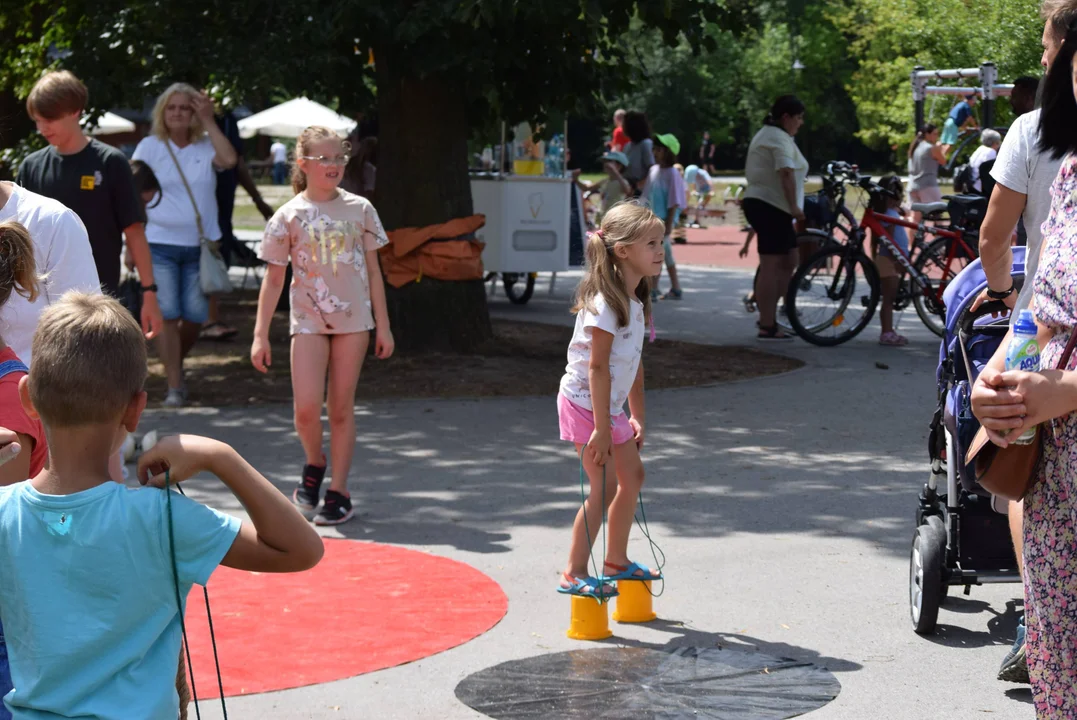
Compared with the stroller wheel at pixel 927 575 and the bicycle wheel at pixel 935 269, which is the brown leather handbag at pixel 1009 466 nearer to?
the stroller wheel at pixel 927 575

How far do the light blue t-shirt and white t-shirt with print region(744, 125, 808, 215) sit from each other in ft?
33.1

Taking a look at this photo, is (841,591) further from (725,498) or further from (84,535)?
(84,535)

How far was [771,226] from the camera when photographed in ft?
40.8

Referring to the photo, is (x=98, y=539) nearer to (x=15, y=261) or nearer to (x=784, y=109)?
(x=15, y=261)

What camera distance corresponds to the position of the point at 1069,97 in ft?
11.3

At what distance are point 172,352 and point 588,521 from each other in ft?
16.5

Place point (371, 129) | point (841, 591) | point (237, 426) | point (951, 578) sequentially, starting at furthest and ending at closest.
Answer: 1. point (371, 129)
2. point (237, 426)
3. point (841, 591)
4. point (951, 578)

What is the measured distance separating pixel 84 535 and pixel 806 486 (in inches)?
213

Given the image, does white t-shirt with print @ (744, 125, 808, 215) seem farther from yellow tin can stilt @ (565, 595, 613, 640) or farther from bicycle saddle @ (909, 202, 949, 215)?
yellow tin can stilt @ (565, 595, 613, 640)

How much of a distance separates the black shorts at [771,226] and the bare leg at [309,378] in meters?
6.10

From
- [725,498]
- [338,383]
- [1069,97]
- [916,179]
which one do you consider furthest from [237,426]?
[916,179]

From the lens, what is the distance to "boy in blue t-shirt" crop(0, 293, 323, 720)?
254cm

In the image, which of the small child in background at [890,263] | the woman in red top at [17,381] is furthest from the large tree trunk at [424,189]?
the woman in red top at [17,381]

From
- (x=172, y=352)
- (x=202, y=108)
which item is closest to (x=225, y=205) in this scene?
(x=202, y=108)
